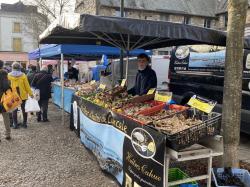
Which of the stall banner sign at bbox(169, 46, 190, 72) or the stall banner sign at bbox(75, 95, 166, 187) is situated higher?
the stall banner sign at bbox(169, 46, 190, 72)

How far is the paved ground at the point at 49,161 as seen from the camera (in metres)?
4.90

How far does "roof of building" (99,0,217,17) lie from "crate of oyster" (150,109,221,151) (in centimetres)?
2837

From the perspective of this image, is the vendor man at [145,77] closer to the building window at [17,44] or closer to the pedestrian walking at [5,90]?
the pedestrian walking at [5,90]

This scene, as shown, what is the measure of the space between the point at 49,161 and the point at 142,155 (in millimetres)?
2565

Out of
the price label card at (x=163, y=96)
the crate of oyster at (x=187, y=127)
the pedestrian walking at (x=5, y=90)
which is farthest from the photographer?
the pedestrian walking at (x=5, y=90)

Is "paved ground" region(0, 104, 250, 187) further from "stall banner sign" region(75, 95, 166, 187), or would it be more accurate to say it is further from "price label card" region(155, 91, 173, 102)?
"price label card" region(155, 91, 173, 102)

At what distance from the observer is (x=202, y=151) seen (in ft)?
12.5

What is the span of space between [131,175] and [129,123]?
651 millimetres

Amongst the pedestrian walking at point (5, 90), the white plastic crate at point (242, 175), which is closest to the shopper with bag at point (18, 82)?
the pedestrian walking at point (5, 90)

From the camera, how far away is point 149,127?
146 inches

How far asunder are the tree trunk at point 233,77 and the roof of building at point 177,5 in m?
27.7

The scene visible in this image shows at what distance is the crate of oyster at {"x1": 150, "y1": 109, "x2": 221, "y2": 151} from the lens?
3432 millimetres

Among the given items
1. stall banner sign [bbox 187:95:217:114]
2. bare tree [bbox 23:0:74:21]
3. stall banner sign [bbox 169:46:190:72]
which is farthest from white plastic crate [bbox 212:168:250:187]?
bare tree [bbox 23:0:74:21]

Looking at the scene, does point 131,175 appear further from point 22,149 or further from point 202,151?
point 22,149
